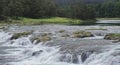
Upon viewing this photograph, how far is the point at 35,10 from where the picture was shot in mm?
107875

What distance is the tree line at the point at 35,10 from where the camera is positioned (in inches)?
3816

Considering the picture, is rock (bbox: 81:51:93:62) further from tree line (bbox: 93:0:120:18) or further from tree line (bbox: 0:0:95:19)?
tree line (bbox: 93:0:120:18)

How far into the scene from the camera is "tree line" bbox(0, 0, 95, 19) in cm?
9694

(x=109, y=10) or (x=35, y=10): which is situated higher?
(x=35, y=10)

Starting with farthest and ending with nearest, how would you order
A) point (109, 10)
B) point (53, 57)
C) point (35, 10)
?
point (109, 10)
point (35, 10)
point (53, 57)

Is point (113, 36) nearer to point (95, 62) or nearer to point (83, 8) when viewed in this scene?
point (95, 62)

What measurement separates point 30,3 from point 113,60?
8605cm

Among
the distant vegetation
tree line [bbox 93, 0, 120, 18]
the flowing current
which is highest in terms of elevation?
the flowing current

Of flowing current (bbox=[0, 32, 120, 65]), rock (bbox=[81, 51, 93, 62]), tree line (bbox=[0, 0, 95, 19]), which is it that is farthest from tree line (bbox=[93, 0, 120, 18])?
rock (bbox=[81, 51, 93, 62])

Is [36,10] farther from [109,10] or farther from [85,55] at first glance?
[85,55]

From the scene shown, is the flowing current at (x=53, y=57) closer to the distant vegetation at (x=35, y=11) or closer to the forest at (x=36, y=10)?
the distant vegetation at (x=35, y=11)

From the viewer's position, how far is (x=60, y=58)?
26859mm

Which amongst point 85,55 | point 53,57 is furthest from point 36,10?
point 85,55

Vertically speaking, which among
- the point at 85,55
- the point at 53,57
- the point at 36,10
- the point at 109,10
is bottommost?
the point at 109,10
